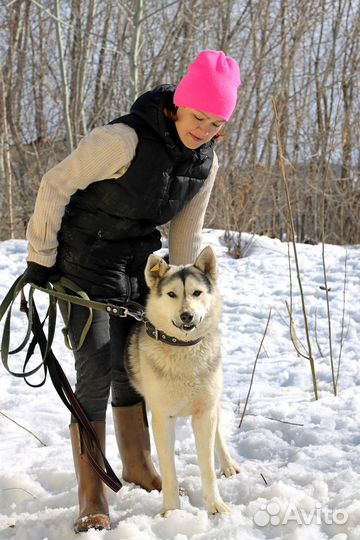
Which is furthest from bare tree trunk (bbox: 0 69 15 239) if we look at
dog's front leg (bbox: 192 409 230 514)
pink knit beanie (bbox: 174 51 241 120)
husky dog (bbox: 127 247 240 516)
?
dog's front leg (bbox: 192 409 230 514)

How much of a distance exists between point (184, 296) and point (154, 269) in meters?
0.20

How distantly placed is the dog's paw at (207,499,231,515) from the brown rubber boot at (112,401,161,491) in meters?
0.41

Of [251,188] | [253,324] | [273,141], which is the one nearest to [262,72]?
[273,141]

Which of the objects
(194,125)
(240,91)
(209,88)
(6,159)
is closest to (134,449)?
(194,125)

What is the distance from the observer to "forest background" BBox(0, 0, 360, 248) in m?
9.69

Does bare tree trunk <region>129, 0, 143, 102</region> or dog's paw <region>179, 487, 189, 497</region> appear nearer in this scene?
dog's paw <region>179, 487, 189, 497</region>

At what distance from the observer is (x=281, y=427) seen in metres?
3.38

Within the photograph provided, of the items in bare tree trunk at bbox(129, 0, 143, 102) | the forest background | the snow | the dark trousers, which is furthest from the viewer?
the forest background

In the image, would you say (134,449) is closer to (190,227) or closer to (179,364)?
(179,364)

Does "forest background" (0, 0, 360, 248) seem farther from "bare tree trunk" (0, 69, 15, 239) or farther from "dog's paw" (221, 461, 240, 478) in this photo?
"dog's paw" (221, 461, 240, 478)

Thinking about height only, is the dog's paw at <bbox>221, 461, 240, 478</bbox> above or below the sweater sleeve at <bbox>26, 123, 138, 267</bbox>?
below

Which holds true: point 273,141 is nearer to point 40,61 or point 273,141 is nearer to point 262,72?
point 262,72

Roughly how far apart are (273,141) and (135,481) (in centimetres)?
921

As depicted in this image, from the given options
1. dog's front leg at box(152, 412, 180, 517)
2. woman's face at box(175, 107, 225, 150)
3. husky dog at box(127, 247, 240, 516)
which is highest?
woman's face at box(175, 107, 225, 150)
